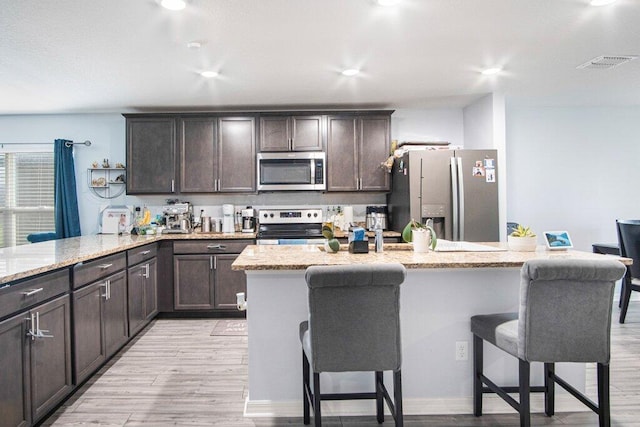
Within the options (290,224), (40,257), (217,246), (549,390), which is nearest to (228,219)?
(217,246)

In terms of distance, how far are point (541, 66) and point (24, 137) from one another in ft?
18.4

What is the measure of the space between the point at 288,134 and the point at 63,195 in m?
2.71

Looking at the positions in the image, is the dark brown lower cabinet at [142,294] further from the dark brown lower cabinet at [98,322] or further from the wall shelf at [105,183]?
the wall shelf at [105,183]

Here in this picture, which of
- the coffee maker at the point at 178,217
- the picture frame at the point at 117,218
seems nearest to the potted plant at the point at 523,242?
the coffee maker at the point at 178,217

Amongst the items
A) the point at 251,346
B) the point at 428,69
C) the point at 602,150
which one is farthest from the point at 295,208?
the point at 602,150

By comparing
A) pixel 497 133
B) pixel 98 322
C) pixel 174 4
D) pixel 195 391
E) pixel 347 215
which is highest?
pixel 174 4

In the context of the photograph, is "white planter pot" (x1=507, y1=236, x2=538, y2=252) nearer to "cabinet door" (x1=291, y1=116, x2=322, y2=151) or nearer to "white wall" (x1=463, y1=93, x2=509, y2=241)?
"white wall" (x1=463, y1=93, x2=509, y2=241)

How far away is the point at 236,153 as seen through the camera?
→ 4434 mm

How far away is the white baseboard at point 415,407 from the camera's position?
2139 millimetres

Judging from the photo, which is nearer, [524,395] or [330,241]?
[524,395]

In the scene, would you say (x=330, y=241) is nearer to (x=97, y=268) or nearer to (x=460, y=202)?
(x=97, y=268)

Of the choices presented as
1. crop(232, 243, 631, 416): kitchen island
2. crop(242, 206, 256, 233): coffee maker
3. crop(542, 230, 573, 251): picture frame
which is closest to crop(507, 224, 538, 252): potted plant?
crop(542, 230, 573, 251): picture frame

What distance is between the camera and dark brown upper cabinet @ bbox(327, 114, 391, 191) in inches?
175

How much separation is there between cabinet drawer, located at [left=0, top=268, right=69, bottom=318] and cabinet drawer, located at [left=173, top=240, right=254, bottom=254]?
179 cm
